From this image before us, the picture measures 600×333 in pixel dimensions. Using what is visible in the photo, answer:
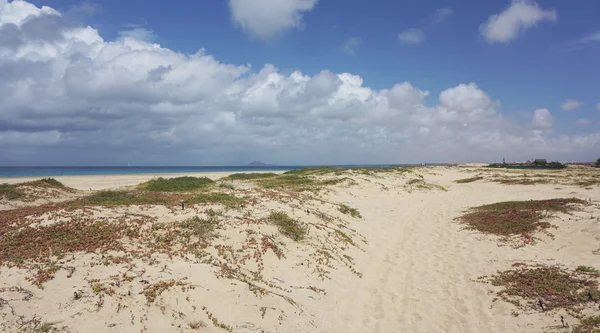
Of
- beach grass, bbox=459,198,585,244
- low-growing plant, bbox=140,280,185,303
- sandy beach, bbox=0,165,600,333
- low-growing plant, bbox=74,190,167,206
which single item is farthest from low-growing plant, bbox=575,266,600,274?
low-growing plant, bbox=74,190,167,206

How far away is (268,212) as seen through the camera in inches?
752

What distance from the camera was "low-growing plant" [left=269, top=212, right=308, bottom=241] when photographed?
53.0ft

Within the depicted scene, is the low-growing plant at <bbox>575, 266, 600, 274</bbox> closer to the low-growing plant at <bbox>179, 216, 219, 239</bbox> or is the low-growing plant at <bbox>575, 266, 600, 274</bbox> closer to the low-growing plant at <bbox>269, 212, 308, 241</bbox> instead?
the low-growing plant at <bbox>269, 212, 308, 241</bbox>

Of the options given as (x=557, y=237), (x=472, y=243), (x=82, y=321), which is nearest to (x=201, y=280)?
(x=82, y=321)

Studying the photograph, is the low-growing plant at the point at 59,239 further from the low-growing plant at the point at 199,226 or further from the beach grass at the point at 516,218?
the beach grass at the point at 516,218

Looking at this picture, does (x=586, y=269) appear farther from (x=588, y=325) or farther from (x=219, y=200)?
(x=219, y=200)

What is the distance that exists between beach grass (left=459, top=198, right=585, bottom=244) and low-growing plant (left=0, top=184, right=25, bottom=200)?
3300 centimetres

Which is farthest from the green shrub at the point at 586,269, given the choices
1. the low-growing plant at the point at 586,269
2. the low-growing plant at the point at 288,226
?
the low-growing plant at the point at 288,226

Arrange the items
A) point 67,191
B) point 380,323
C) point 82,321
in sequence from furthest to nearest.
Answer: point 67,191 < point 380,323 < point 82,321

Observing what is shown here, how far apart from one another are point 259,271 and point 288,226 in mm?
4622

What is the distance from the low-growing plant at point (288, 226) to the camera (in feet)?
53.0

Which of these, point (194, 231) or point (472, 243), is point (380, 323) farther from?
point (472, 243)

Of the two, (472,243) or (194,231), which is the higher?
(194,231)

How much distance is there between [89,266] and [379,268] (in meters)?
11.5
